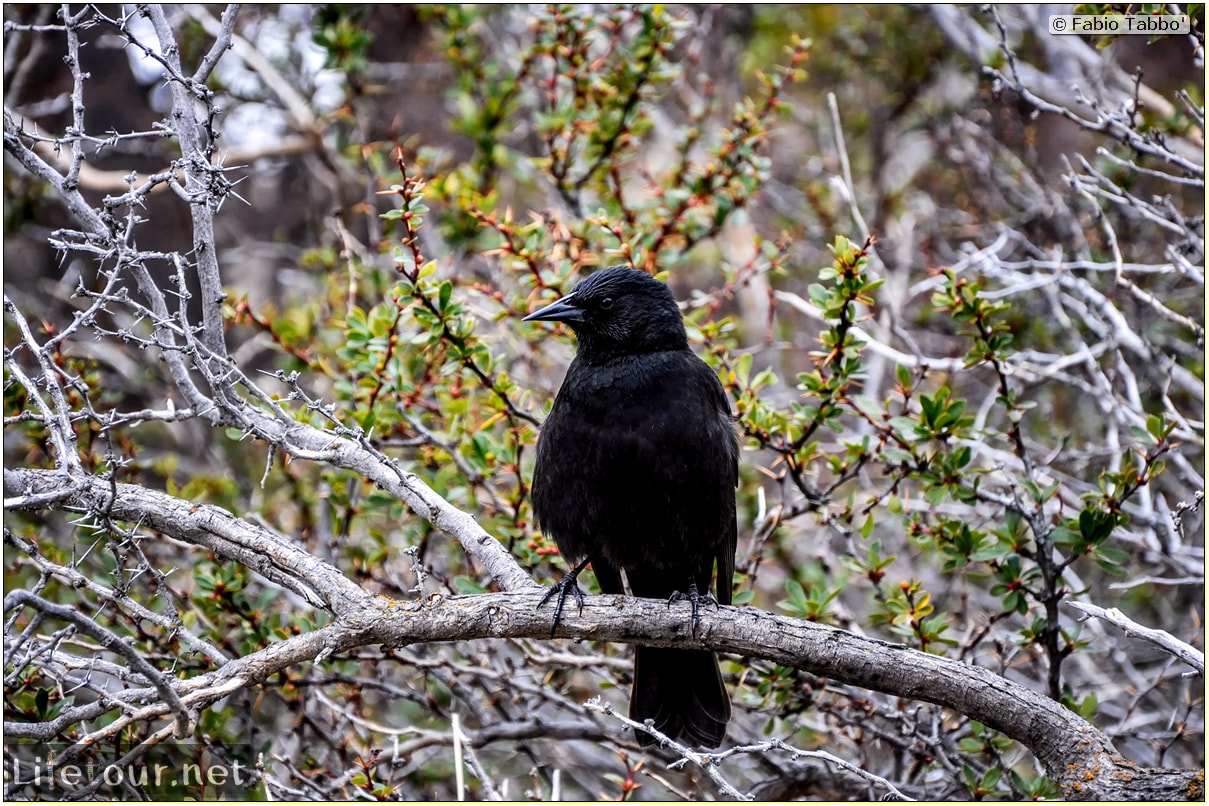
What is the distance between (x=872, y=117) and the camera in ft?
24.1

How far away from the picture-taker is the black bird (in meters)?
3.55

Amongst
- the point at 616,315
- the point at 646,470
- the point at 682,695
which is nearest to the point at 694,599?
the point at 646,470

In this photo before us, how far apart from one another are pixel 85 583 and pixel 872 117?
6185mm

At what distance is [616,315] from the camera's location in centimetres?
392

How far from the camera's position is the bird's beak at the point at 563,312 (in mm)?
3848

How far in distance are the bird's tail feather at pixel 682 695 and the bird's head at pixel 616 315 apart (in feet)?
3.73

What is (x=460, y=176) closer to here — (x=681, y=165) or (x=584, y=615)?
(x=681, y=165)

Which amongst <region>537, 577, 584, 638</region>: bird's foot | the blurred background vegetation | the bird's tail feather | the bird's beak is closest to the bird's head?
the bird's beak

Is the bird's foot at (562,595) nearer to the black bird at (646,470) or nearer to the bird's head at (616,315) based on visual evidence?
the black bird at (646,470)

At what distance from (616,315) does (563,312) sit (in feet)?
0.67

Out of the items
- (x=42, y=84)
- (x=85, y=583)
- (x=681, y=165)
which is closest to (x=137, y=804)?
(x=85, y=583)

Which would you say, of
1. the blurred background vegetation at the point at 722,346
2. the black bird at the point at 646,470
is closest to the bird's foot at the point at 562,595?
the black bird at the point at 646,470

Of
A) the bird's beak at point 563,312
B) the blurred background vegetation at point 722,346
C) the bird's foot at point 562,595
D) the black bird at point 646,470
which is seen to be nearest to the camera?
the bird's foot at point 562,595

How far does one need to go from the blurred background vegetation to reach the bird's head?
289 mm
